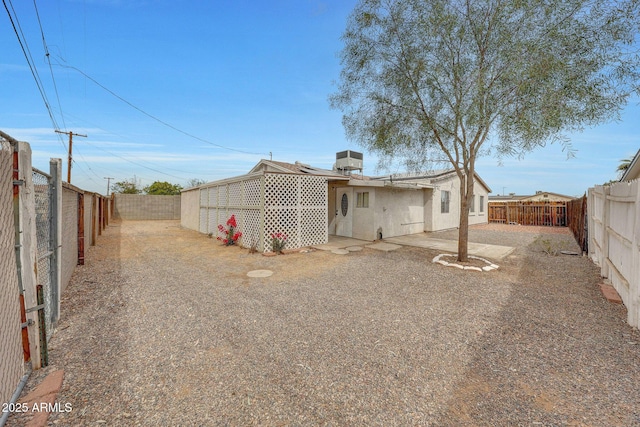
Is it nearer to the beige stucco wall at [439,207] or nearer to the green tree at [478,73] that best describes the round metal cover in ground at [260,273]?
the green tree at [478,73]

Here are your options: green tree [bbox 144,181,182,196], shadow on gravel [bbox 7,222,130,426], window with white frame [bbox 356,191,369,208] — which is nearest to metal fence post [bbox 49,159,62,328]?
shadow on gravel [bbox 7,222,130,426]

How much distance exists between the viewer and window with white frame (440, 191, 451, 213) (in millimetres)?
14203

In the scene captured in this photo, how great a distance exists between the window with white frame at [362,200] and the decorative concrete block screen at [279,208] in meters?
1.92

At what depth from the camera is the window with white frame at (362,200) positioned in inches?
428

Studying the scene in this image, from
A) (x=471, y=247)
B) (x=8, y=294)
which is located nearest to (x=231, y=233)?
(x=8, y=294)

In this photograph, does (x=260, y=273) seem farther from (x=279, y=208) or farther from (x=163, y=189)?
(x=163, y=189)

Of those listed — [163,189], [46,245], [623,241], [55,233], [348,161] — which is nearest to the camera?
[46,245]

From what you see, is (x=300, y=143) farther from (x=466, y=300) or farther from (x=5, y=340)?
(x=5, y=340)

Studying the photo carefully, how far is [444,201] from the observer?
47.3 feet

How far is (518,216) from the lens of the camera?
18.9 m

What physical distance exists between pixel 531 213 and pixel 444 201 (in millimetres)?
8670

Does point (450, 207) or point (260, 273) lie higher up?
point (450, 207)

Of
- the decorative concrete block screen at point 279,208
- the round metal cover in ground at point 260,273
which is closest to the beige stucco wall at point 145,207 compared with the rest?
the decorative concrete block screen at point 279,208

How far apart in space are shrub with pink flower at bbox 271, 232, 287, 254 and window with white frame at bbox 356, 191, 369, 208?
3.85m
